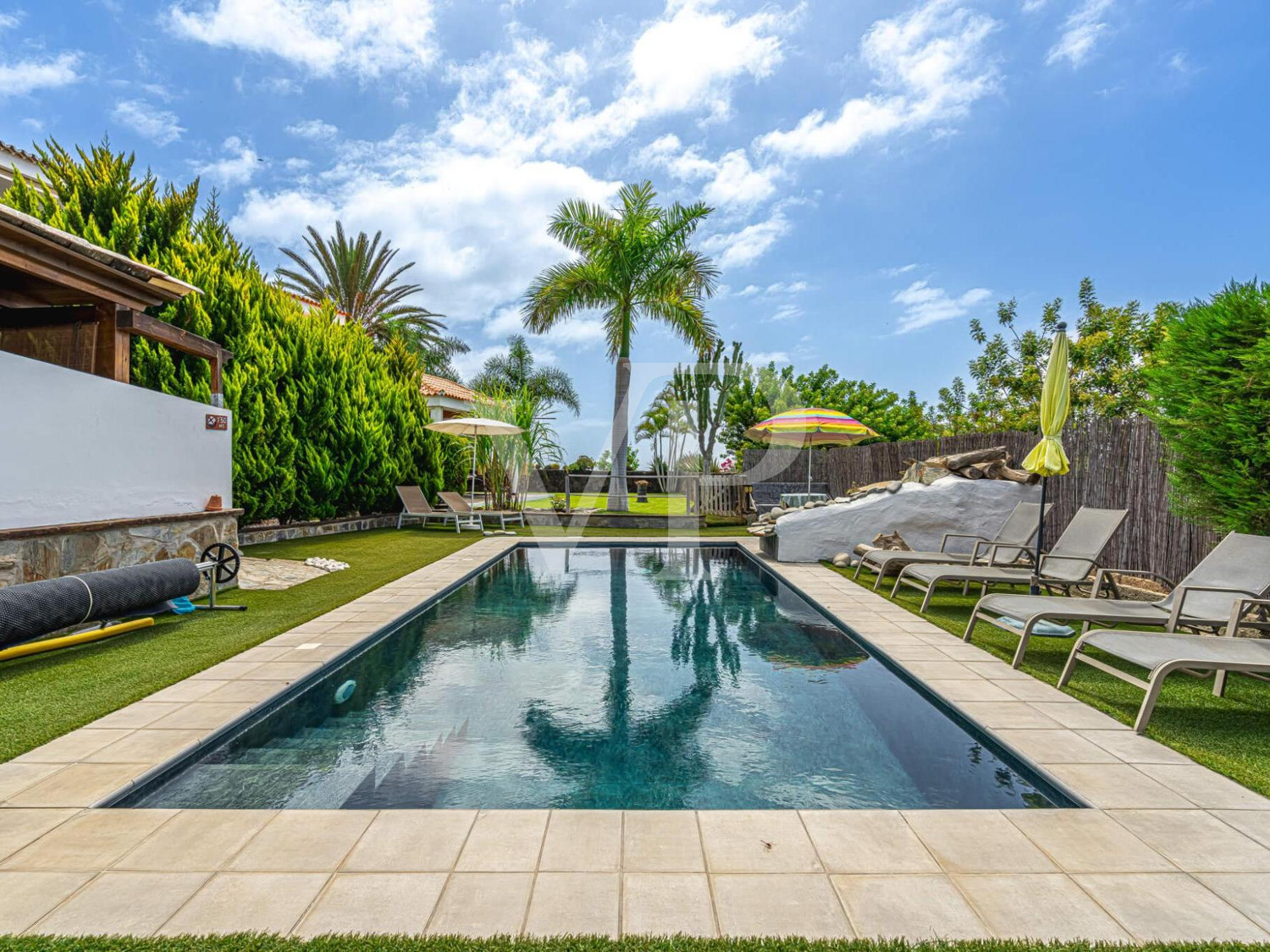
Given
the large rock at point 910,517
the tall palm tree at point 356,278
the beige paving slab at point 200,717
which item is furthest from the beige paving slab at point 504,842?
the tall palm tree at point 356,278

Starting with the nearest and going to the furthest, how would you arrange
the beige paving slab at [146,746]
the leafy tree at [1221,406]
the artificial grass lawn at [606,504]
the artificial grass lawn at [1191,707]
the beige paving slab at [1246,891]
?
the beige paving slab at [1246,891] → the beige paving slab at [146,746] → the artificial grass lawn at [1191,707] → the leafy tree at [1221,406] → the artificial grass lawn at [606,504]

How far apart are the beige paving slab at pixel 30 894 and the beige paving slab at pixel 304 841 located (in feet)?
1.51

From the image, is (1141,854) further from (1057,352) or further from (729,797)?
(1057,352)

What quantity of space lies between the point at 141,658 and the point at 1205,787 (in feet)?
20.5

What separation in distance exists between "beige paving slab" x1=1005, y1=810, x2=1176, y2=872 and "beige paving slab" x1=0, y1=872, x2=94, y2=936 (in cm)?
326

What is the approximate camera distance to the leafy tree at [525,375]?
3625 centimetres

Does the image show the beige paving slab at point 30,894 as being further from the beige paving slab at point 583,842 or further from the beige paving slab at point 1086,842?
the beige paving slab at point 1086,842

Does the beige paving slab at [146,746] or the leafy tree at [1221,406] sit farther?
the leafy tree at [1221,406]

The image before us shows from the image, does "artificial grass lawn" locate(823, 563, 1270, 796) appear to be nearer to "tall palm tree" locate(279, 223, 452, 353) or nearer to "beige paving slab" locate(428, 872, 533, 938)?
"beige paving slab" locate(428, 872, 533, 938)

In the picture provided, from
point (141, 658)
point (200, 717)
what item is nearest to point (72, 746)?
point (200, 717)

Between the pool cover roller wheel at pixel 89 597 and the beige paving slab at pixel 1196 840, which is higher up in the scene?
the pool cover roller wheel at pixel 89 597

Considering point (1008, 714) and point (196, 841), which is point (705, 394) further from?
point (196, 841)

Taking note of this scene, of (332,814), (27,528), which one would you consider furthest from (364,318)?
(332,814)

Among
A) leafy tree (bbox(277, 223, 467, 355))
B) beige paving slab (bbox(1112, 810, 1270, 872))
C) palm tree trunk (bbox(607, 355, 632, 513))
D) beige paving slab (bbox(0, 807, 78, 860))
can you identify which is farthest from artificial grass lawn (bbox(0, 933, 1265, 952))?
leafy tree (bbox(277, 223, 467, 355))
